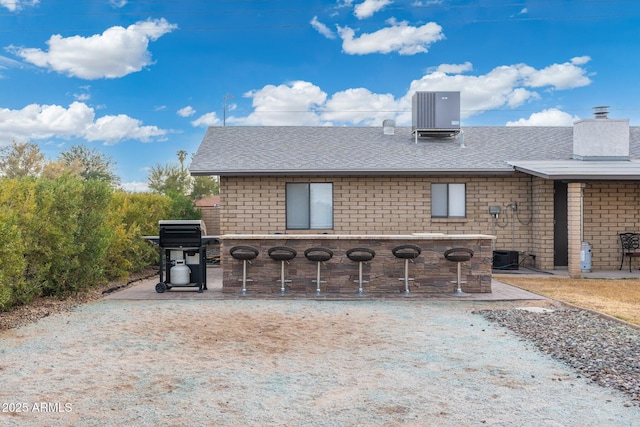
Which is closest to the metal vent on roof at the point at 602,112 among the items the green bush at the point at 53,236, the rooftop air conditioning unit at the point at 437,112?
the rooftop air conditioning unit at the point at 437,112

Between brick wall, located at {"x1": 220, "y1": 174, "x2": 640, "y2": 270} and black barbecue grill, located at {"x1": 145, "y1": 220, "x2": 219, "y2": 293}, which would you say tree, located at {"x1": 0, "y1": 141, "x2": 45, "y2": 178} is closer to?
brick wall, located at {"x1": 220, "y1": 174, "x2": 640, "y2": 270}

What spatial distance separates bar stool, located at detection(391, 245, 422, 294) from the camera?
33.3 feet

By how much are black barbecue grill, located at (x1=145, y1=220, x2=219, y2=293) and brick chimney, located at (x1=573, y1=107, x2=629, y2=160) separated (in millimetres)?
11092

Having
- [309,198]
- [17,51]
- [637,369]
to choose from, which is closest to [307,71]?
[309,198]

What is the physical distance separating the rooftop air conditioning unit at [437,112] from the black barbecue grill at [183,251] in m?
9.11

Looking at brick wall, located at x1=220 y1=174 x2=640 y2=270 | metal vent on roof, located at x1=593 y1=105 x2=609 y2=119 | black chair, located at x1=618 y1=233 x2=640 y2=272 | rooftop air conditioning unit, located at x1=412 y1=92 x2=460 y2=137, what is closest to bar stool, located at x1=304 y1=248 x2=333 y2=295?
brick wall, located at x1=220 y1=174 x2=640 y2=270

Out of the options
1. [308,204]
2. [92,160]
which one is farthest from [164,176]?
[308,204]

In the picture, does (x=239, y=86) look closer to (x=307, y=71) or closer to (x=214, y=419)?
(x=307, y=71)

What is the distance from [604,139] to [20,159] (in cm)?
4222

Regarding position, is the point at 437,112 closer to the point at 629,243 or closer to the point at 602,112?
the point at 602,112

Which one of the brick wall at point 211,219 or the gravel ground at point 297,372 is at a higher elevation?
the brick wall at point 211,219

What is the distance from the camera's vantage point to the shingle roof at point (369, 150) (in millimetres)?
14523

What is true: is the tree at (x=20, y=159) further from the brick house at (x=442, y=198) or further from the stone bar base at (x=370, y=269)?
the stone bar base at (x=370, y=269)

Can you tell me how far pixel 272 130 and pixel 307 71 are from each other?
25.0 feet
